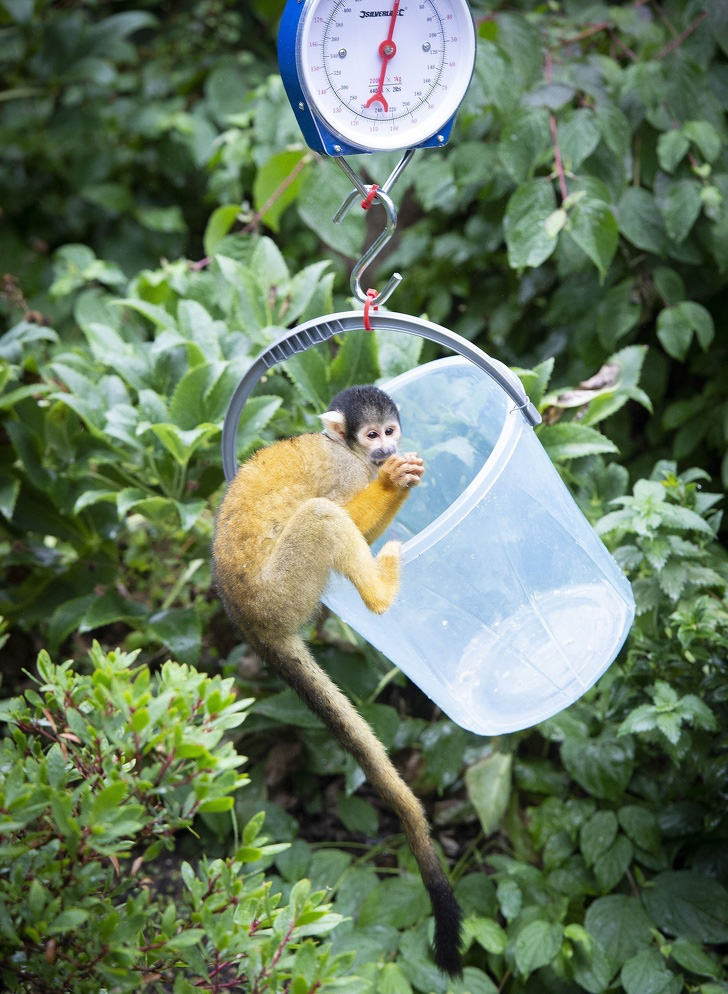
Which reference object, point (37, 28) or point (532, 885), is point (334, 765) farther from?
point (37, 28)

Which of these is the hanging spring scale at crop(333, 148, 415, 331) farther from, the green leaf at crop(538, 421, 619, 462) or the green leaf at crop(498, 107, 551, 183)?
the green leaf at crop(498, 107, 551, 183)

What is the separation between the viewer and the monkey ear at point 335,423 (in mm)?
1580

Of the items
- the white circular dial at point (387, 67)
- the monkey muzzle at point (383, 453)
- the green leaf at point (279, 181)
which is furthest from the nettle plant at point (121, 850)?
the green leaf at point (279, 181)

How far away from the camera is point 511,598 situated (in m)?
1.48

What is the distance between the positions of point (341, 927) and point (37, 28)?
4239 mm

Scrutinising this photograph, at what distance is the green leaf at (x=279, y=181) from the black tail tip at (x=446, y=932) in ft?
6.63

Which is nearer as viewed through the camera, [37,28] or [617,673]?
[617,673]

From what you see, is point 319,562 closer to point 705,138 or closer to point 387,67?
point 387,67

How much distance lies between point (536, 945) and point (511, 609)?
869 millimetres

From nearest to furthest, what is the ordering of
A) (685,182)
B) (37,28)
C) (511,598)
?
(511,598) → (685,182) → (37,28)

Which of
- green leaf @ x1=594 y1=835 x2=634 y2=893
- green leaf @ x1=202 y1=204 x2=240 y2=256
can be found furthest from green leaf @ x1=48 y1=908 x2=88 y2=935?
green leaf @ x1=202 y1=204 x2=240 y2=256

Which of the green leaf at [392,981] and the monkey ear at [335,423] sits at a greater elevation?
the monkey ear at [335,423]

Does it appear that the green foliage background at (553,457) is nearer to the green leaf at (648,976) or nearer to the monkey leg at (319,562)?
the green leaf at (648,976)

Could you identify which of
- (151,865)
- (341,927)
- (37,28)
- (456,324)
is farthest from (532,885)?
(37,28)
